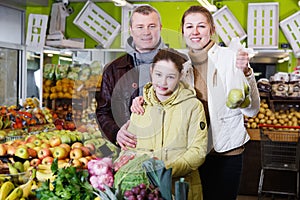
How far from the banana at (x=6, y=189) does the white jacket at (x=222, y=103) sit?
0.91m

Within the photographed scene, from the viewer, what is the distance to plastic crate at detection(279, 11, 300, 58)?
283 inches

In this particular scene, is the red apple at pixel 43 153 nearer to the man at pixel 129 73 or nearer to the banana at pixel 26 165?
the banana at pixel 26 165

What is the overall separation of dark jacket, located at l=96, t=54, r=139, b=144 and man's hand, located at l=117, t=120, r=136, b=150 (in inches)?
0.8

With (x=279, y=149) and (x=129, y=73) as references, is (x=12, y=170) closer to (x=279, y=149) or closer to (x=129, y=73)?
(x=129, y=73)

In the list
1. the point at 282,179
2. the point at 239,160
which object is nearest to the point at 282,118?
the point at 282,179

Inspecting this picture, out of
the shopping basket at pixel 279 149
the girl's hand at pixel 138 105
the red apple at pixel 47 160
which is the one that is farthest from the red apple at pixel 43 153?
the shopping basket at pixel 279 149

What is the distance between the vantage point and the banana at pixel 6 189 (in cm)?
216

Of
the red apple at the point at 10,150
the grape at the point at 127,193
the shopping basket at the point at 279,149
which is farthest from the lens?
the shopping basket at the point at 279,149

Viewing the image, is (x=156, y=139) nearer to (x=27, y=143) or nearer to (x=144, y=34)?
(x=144, y=34)

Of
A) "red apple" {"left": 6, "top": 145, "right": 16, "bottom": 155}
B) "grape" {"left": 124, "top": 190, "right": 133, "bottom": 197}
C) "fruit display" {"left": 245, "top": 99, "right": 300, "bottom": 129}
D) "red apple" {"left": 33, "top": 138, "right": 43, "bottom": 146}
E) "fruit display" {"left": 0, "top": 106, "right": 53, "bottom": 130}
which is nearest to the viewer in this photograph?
"grape" {"left": 124, "top": 190, "right": 133, "bottom": 197}

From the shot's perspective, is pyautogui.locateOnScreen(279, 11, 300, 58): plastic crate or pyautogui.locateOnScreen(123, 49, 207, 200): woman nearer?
pyautogui.locateOnScreen(123, 49, 207, 200): woman

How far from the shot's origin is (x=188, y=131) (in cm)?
211

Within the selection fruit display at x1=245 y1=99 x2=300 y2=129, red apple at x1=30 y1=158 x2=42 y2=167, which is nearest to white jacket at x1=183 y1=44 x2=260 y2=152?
red apple at x1=30 y1=158 x2=42 y2=167

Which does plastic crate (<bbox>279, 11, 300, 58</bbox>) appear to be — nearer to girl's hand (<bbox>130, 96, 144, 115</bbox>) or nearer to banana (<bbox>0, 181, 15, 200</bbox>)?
girl's hand (<bbox>130, 96, 144, 115</bbox>)
